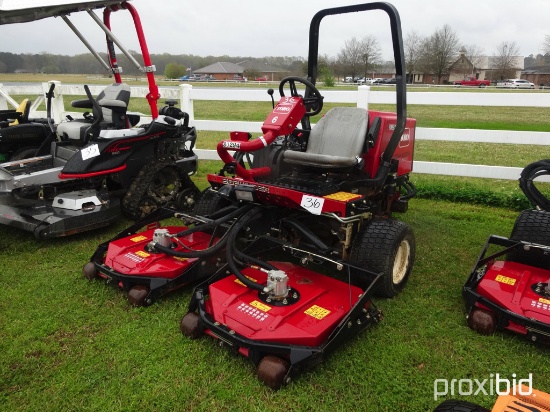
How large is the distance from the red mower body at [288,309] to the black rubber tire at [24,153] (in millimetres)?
3966

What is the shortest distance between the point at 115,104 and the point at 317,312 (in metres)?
3.63

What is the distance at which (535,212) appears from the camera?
3.78 m

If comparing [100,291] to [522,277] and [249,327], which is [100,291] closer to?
[249,327]

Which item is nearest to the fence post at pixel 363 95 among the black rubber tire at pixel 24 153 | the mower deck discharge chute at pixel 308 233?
the mower deck discharge chute at pixel 308 233

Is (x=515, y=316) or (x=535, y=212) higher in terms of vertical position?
(x=535, y=212)

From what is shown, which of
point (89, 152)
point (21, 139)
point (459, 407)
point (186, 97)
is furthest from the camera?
point (186, 97)

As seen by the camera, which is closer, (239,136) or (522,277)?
(522,277)

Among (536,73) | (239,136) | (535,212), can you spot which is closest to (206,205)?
(239,136)

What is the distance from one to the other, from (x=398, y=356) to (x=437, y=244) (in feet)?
6.94

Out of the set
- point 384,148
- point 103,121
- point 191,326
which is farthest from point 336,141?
point 103,121

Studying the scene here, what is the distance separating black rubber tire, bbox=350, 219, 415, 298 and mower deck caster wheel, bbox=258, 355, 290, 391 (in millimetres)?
1082

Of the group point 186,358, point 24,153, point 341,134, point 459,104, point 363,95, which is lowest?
point 186,358

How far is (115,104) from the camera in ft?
17.0

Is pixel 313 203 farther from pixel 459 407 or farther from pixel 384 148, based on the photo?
pixel 459 407
